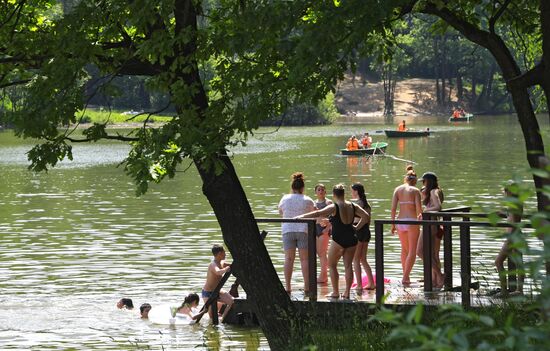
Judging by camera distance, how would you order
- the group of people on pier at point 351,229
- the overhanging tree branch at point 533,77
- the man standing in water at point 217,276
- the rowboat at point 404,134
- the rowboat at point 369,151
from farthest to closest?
1. the rowboat at point 404,134
2. the rowboat at point 369,151
3. the man standing in water at point 217,276
4. the group of people on pier at point 351,229
5. the overhanging tree branch at point 533,77

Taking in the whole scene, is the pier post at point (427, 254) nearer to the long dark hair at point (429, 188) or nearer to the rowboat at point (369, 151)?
the long dark hair at point (429, 188)

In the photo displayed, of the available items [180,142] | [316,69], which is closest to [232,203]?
[180,142]

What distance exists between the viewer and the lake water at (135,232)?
17.9 m

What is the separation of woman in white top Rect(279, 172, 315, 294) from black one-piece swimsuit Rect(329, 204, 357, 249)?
0.59 meters

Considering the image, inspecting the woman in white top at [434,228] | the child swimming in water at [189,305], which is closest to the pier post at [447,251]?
the woman in white top at [434,228]

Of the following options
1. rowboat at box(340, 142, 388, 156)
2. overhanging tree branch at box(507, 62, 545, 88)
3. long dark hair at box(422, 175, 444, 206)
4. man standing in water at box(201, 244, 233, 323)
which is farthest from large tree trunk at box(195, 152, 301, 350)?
rowboat at box(340, 142, 388, 156)

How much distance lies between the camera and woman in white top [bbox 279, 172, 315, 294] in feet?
51.7

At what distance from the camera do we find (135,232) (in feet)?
99.7

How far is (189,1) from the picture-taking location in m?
11.6

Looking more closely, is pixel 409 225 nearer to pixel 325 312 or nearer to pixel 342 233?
pixel 342 233

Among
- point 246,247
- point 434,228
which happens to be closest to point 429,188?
point 434,228

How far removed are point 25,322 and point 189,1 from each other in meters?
8.82

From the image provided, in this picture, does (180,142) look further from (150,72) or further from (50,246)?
(50,246)

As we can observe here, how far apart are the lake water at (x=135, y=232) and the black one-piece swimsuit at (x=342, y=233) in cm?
146
